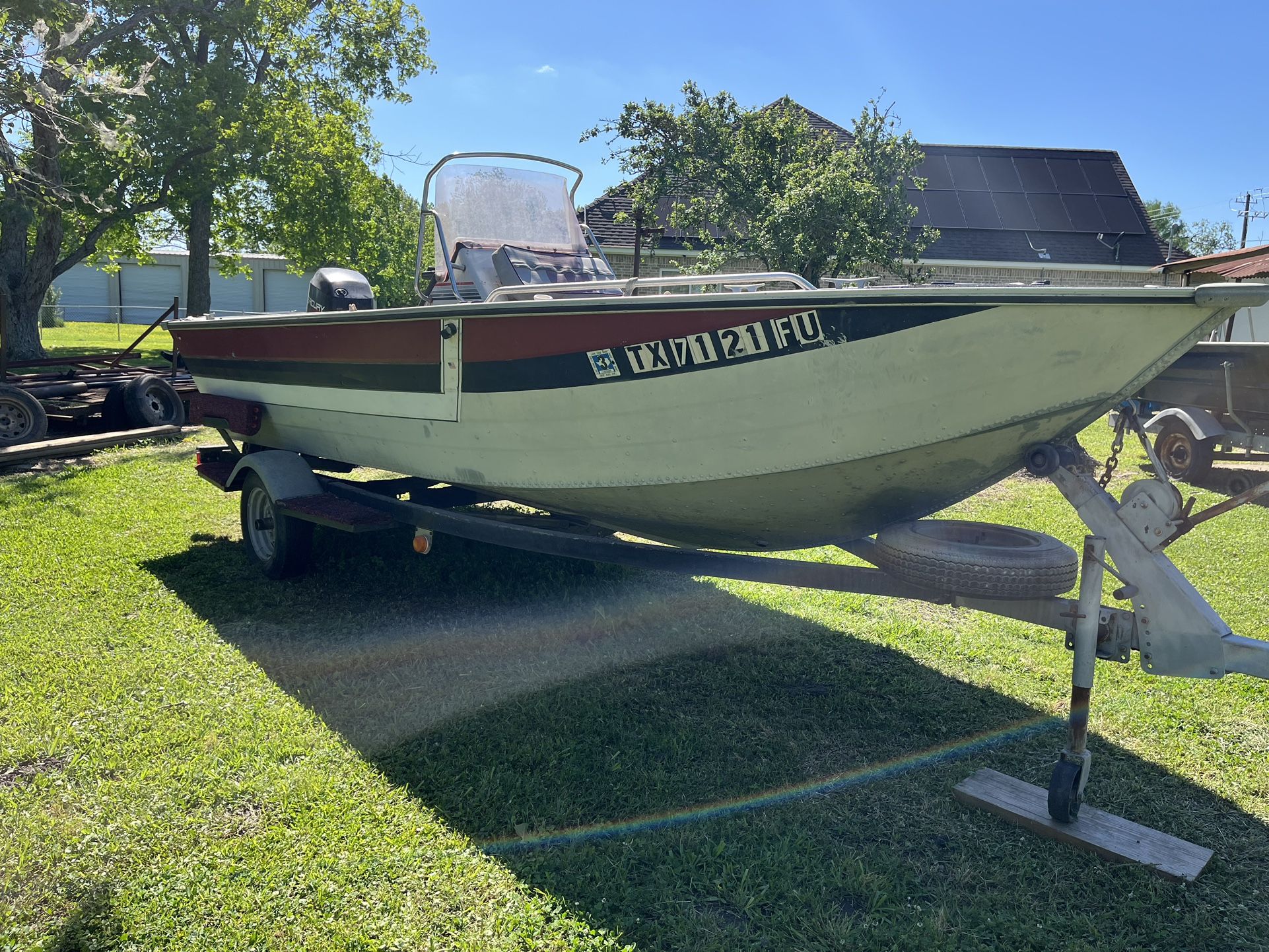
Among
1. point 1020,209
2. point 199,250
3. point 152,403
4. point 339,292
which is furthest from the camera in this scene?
point 199,250

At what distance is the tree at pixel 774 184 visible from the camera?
11.5 meters

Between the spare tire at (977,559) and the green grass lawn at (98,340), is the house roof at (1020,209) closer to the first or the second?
the green grass lawn at (98,340)

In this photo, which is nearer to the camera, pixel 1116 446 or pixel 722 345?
pixel 1116 446

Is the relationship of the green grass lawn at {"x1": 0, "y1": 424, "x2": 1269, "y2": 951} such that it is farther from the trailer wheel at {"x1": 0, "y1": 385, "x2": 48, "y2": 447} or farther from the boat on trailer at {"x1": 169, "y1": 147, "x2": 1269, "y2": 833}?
the trailer wheel at {"x1": 0, "y1": 385, "x2": 48, "y2": 447}

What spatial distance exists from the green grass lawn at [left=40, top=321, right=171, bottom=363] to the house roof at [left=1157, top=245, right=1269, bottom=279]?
1809 centimetres

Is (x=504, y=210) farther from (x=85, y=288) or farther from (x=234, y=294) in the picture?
(x=85, y=288)

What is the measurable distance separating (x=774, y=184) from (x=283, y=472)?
32.2ft

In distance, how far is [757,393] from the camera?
10.5 feet

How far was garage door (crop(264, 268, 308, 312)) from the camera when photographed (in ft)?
146

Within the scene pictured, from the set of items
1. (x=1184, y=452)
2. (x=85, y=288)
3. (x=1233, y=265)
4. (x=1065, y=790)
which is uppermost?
(x=85, y=288)

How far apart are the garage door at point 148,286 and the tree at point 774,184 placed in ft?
126

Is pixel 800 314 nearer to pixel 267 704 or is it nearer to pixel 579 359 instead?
pixel 579 359

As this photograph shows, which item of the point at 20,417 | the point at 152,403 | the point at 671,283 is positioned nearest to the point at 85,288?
the point at 152,403

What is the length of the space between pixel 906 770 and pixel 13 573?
16.6 ft
